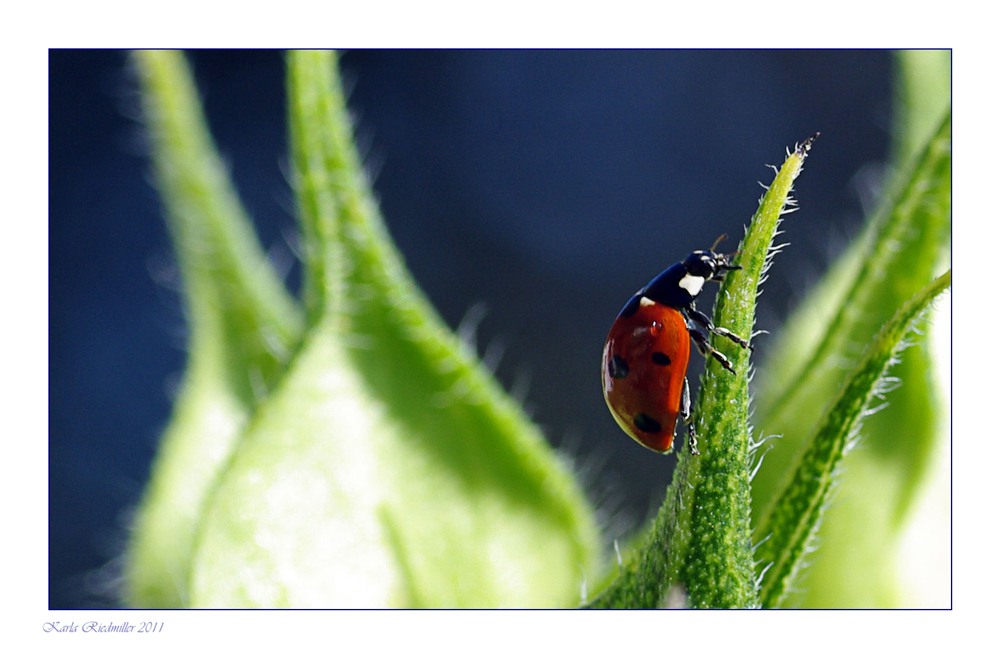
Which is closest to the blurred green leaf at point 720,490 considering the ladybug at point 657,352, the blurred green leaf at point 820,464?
the blurred green leaf at point 820,464

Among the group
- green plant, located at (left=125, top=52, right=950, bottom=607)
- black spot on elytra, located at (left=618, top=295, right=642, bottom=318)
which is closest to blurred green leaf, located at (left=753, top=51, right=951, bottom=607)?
green plant, located at (left=125, top=52, right=950, bottom=607)

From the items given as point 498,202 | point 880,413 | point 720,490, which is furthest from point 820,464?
point 498,202

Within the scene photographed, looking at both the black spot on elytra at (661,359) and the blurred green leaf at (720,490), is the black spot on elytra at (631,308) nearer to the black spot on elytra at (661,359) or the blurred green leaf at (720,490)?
the black spot on elytra at (661,359)

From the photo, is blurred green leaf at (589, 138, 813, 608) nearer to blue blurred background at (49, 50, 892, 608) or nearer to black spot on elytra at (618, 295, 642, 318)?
blue blurred background at (49, 50, 892, 608)

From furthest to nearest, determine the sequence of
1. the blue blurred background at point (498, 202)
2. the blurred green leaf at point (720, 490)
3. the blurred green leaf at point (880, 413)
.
→ the blue blurred background at point (498, 202) → the blurred green leaf at point (880, 413) → the blurred green leaf at point (720, 490)

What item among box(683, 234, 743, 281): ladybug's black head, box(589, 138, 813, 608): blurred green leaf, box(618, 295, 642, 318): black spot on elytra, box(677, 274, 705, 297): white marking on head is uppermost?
box(683, 234, 743, 281): ladybug's black head
